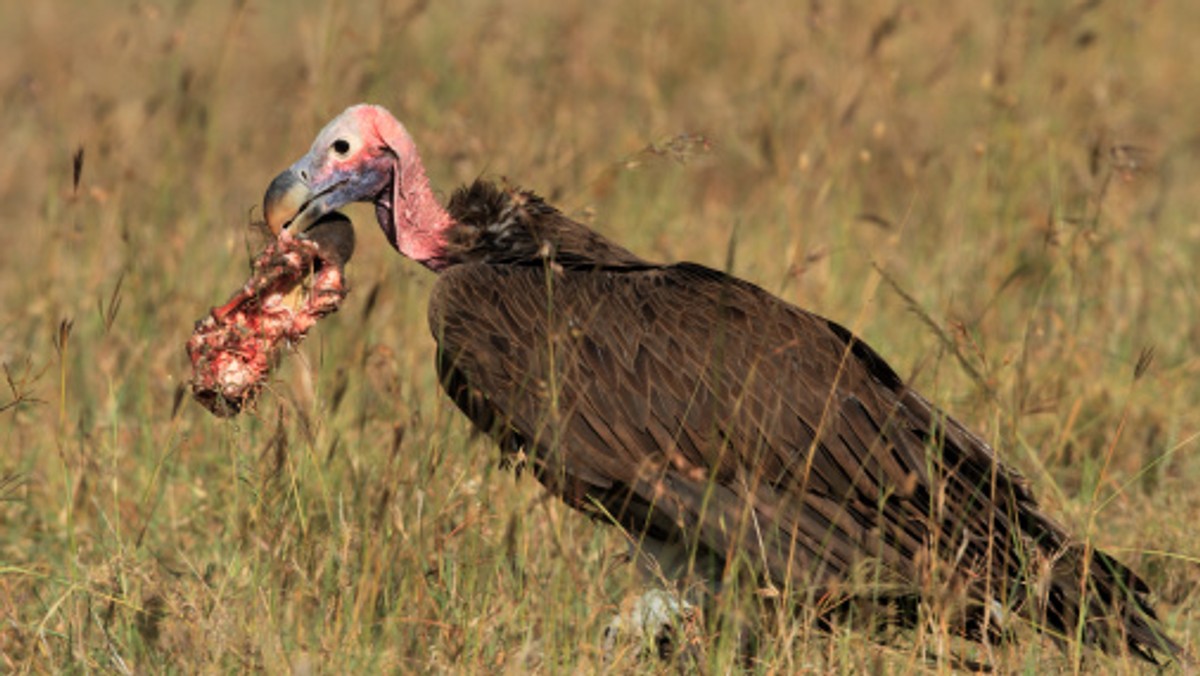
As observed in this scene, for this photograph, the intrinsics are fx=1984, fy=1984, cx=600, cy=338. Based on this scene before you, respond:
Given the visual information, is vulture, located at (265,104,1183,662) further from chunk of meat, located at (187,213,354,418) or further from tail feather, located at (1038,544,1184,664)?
chunk of meat, located at (187,213,354,418)

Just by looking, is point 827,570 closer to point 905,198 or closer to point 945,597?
point 945,597

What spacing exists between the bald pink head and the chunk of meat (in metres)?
0.31

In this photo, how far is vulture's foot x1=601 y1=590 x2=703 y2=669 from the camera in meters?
4.00

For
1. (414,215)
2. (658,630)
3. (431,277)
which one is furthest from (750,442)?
(431,277)

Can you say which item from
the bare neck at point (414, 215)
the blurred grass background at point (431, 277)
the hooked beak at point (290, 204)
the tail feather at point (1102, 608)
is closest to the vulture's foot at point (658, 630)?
the blurred grass background at point (431, 277)

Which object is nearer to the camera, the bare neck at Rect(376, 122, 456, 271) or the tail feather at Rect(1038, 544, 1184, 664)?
the tail feather at Rect(1038, 544, 1184, 664)

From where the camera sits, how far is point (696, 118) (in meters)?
8.79

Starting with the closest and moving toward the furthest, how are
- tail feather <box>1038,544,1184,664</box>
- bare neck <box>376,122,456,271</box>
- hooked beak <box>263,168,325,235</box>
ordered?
1. tail feather <box>1038,544,1184,664</box>
2. hooked beak <box>263,168,325,235</box>
3. bare neck <box>376,122,456,271</box>

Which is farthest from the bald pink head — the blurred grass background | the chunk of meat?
the chunk of meat

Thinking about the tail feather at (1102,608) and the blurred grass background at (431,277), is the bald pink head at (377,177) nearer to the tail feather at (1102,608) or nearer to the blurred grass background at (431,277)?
the blurred grass background at (431,277)

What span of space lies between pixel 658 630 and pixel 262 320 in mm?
1075

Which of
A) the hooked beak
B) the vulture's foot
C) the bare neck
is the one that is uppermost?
the bare neck

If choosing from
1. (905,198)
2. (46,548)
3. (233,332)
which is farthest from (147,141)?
(233,332)

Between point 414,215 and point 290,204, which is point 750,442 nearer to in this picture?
point 414,215
